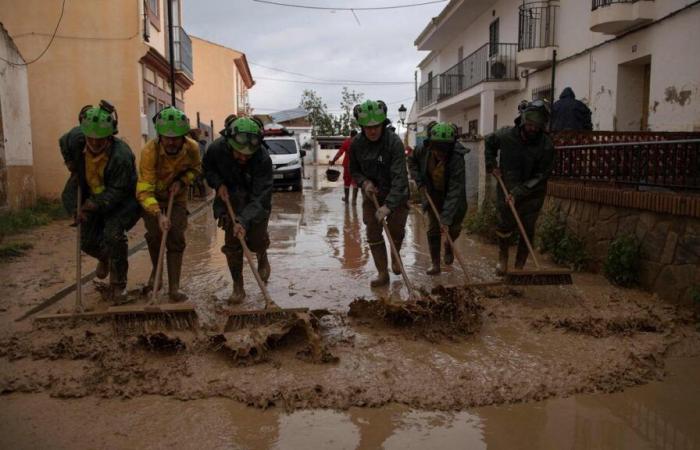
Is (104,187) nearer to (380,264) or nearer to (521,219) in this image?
(380,264)

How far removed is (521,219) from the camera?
20.1 feet

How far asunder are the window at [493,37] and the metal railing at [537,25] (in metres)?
2.72

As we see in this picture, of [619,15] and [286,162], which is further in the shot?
[286,162]

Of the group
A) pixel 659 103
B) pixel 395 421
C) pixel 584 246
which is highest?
pixel 659 103

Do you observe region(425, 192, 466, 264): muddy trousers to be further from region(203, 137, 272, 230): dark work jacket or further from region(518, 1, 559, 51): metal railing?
region(518, 1, 559, 51): metal railing

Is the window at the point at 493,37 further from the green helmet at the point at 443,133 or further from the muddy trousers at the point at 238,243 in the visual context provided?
the muddy trousers at the point at 238,243

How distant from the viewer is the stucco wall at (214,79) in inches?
1464

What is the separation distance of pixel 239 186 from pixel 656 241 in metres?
3.74

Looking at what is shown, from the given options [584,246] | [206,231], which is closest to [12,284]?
[206,231]

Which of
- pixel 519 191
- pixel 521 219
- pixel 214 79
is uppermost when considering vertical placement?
pixel 214 79

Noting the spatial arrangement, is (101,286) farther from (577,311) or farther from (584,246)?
(584,246)

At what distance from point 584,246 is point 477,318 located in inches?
99.3

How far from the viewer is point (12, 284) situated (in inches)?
243

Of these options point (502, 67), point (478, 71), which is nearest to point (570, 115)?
point (502, 67)
